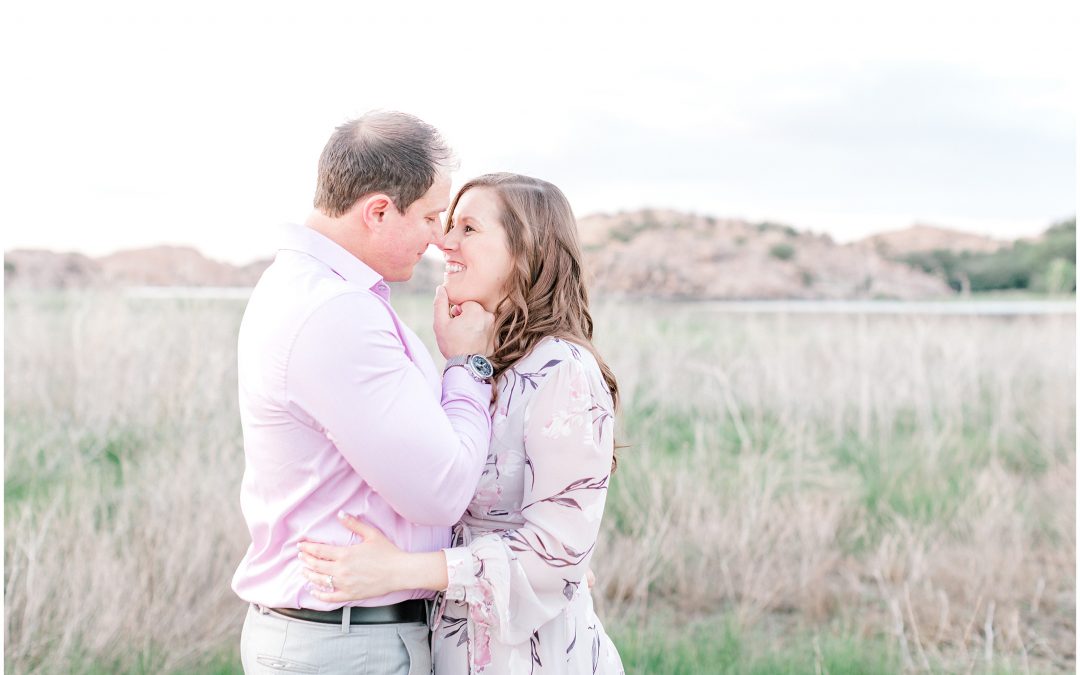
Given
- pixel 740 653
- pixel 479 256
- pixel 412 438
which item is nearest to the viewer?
pixel 412 438

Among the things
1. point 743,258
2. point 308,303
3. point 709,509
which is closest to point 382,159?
point 308,303

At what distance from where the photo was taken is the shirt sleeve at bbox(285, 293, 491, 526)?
5.80ft

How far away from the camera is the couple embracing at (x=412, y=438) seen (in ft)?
5.90

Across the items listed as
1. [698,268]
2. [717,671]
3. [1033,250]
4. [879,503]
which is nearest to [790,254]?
[698,268]

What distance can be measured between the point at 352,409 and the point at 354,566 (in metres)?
0.33

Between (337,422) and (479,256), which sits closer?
(337,422)

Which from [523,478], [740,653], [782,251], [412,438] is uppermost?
[782,251]

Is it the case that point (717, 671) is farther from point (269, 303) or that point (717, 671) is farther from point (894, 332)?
point (894, 332)

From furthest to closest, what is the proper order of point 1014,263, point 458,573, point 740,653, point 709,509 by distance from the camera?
1. point 1014,263
2. point 709,509
3. point 740,653
4. point 458,573

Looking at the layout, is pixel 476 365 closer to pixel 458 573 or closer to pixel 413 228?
pixel 413 228

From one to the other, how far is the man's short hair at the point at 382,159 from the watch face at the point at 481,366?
339mm

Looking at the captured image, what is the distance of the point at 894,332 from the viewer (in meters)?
10.7

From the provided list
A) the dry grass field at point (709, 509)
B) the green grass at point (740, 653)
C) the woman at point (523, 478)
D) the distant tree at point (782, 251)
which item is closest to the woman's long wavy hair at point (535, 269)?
the woman at point (523, 478)

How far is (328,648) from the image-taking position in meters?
1.95
